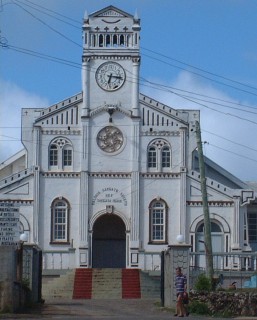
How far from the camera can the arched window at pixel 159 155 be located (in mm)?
65312

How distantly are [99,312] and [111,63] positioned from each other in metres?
28.4

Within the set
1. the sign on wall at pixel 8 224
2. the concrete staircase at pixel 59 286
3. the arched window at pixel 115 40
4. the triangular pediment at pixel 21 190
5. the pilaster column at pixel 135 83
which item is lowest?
the concrete staircase at pixel 59 286

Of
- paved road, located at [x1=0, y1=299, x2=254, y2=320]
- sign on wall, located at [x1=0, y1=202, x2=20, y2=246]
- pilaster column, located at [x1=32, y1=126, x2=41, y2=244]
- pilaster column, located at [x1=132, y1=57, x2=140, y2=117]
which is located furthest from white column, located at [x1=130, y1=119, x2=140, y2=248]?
sign on wall, located at [x1=0, y1=202, x2=20, y2=246]

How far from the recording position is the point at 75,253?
6400cm

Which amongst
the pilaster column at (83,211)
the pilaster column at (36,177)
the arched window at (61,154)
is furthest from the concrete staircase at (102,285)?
the arched window at (61,154)

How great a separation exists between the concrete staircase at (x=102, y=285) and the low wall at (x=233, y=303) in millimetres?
17083

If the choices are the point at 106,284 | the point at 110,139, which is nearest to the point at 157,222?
the point at 110,139

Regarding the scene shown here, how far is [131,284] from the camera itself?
2327 inches

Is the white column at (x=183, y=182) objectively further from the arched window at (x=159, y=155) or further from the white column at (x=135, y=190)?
the white column at (x=135, y=190)

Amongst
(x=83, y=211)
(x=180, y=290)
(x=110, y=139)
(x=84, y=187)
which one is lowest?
(x=180, y=290)

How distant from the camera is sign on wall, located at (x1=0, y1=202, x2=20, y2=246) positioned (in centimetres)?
3684

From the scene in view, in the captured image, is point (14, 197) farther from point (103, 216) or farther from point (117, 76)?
point (117, 76)

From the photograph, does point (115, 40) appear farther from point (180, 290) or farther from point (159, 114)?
point (180, 290)

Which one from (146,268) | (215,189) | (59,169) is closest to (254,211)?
(215,189)
